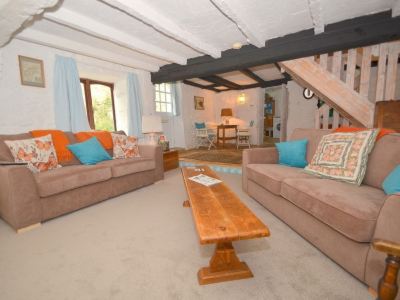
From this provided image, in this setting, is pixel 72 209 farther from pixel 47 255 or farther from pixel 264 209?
pixel 264 209

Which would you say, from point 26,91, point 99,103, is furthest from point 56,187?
point 99,103

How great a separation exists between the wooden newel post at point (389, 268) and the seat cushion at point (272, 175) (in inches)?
47.4

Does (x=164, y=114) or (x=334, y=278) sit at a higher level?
(x=164, y=114)

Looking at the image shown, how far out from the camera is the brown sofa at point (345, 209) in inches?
44.1

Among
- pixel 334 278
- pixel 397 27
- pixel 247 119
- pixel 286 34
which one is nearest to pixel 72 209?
pixel 334 278

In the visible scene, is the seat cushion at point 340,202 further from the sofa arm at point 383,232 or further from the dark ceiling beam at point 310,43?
the dark ceiling beam at point 310,43

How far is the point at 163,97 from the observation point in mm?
6250

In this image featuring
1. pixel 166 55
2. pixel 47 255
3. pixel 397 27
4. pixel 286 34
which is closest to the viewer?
pixel 47 255

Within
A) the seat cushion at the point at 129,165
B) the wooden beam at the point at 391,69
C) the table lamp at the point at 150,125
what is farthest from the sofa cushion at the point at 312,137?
the table lamp at the point at 150,125

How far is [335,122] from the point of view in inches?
187

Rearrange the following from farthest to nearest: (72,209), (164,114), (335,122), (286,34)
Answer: (164,114)
(335,122)
(286,34)
(72,209)

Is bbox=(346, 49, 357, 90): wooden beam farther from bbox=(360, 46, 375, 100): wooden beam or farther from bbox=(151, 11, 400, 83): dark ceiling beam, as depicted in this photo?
bbox=(151, 11, 400, 83): dark ceiling beam

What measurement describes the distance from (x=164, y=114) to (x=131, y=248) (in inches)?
196

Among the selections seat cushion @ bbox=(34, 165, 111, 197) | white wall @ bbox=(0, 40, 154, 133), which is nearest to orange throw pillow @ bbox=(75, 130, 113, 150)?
seat cushion @ bbox=(34, 165, 111, 197)
